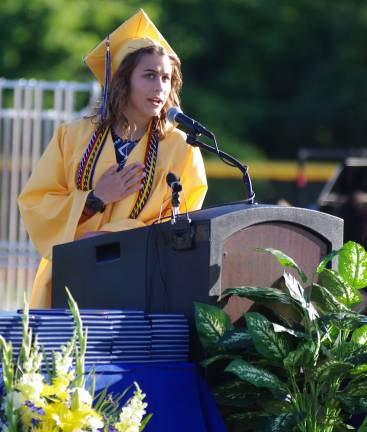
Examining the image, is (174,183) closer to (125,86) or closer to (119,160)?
(119,160)

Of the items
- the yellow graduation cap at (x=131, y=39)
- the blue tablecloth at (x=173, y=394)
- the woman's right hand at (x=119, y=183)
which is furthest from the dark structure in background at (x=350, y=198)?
the blue tablecloth at (x=173, y=394)

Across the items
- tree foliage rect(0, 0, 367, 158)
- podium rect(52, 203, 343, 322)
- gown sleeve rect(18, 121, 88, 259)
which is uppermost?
tree foliage rect(0, 0, 367, 158)

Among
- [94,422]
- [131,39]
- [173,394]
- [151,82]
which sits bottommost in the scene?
[94,422]

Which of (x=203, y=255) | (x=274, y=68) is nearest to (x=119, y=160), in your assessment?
(x=203, y=255)

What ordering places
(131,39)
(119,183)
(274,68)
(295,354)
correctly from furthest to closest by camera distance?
1. (274,68)
2. (131,39)
3. (119,183)
4. (295,354)

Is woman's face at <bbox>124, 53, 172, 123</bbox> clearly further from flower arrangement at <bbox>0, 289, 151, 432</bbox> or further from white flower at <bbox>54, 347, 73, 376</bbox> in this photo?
white flower at <bbox>54, 347, 73, 376</bbox>

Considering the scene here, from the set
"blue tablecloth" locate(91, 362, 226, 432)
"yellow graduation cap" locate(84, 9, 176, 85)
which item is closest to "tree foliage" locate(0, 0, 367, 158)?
"yellow graduation cap" locate(84, 9, 176, 85)

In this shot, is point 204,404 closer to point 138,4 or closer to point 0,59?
point 0,59

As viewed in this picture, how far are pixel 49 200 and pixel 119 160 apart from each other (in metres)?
0.29

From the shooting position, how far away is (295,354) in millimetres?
3305

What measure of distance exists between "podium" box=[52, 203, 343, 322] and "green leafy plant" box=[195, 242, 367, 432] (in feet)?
0.24

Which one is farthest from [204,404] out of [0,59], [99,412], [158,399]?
[0,59]

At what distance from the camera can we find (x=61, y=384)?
9.46 feet

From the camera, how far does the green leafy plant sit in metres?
3.32
